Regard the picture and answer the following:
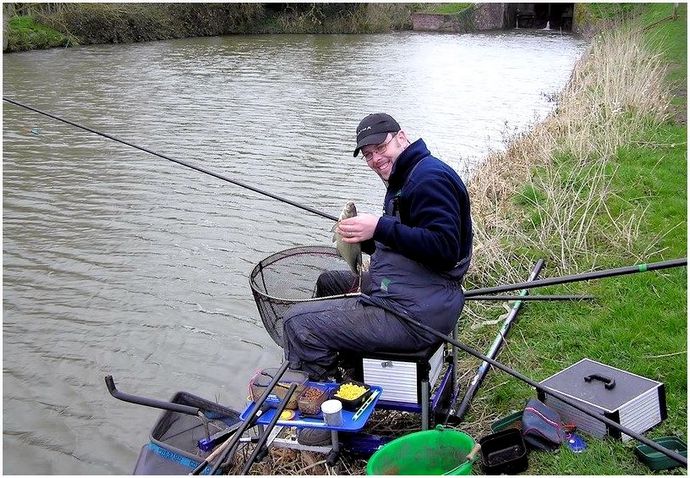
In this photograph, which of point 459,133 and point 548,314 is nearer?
point 548,314

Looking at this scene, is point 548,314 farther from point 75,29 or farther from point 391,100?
point 75,29

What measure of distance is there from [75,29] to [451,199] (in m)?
25.5

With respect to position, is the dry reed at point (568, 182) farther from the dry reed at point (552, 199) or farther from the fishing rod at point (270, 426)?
the fishing rod at point (270, 426)

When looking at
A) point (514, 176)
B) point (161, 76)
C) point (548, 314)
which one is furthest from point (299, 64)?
point (548, 314)

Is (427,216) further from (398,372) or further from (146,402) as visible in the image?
(146,402)

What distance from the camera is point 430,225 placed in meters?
3.08

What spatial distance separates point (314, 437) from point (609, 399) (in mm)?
1386

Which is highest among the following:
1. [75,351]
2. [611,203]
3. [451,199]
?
[451,199]

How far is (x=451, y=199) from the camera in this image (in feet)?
10.2

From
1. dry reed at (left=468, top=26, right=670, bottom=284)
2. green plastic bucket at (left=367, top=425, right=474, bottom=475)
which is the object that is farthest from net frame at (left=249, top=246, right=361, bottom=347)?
dry reed at (left=468, top=26, right=670, bottom=284)

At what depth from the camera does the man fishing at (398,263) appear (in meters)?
3.10

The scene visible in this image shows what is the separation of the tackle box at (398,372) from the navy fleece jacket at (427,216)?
42 cm

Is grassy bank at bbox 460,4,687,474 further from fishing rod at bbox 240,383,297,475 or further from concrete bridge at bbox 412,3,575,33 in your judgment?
concrete bridge at bbox 412,3,575,33

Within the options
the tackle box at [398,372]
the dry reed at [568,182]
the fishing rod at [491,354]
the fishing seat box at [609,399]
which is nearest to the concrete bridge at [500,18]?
the dry reed at [568,182]
